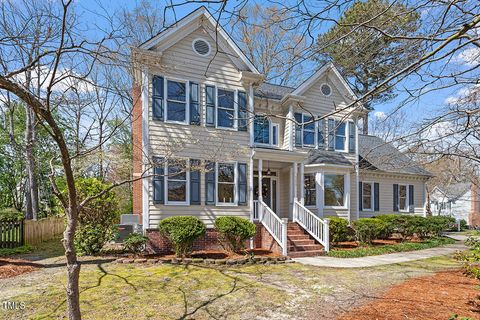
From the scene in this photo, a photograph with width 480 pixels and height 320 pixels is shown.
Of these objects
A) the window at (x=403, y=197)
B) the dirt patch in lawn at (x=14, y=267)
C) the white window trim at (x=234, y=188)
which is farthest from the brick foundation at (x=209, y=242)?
the window at (x=403, y=197)

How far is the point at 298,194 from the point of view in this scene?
15.2 metres

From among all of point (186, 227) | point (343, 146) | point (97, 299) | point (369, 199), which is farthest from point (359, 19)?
point (369, 199)

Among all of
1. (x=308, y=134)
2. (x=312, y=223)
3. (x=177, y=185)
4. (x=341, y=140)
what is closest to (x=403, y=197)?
(x=341, y=140)

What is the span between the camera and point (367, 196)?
60.5 ft

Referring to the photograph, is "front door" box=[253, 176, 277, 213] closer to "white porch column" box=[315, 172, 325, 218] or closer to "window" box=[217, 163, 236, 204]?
"white porch column" box=[315, 172, 325, 218]

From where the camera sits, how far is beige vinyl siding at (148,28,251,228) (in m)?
11.7

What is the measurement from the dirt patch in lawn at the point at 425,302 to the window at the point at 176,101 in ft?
28.5

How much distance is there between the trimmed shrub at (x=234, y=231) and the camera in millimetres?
11073

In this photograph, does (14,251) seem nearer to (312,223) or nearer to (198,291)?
(198,291)

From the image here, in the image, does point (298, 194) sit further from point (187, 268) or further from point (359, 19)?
point (359, 19)

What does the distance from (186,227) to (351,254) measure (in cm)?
624

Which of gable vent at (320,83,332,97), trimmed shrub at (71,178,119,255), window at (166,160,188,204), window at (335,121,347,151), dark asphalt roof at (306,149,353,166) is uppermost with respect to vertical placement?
gable vent at (320,83,332,97)

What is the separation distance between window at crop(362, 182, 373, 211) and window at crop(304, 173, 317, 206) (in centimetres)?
426

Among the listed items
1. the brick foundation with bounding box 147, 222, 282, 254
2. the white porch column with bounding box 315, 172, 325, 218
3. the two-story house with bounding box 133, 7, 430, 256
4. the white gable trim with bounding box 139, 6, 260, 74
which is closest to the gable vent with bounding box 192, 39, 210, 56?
the two-story house with bounding box 133, 7, 430, 256
